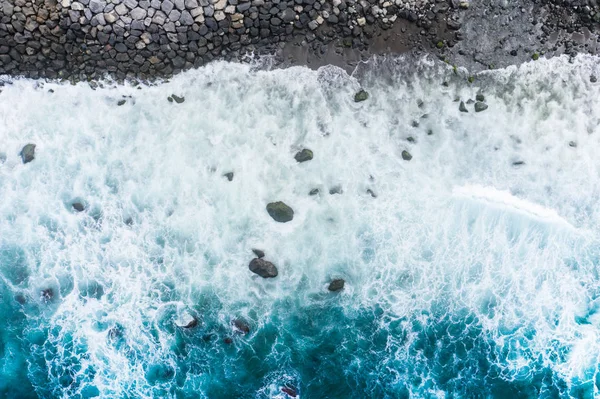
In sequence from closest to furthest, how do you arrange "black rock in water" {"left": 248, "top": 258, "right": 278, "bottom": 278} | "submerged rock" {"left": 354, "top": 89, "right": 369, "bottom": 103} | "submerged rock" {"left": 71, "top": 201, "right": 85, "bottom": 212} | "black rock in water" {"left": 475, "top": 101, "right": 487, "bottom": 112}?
1. "black rock in water" {"left": 248, "top": 258, "right": 278, "bottom": 278}
2. "submerged rock" {"left": 71, "top": 201, "right": 85, "bottom": 212}
3. "submerged rock" {"left": 354, "top": 89, "right": 369, "bottom": 103}
4. "black rock in water" {"left": 475, "top": 101, "right": 487, "bottom": 112}

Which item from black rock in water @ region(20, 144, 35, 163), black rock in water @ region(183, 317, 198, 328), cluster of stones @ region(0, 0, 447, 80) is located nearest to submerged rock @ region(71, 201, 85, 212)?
black rock in water @ region(20, 144, 35, 163)

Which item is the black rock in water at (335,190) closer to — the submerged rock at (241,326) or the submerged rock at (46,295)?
the submerged rock at (241,326)

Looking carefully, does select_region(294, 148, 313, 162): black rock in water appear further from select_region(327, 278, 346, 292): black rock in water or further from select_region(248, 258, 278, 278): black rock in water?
select_region(327, 278, 346, 292): black rock in water

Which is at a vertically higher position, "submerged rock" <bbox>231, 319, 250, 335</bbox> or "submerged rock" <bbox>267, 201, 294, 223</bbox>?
"submerged rock" <bbox>267, 201, 294, 223</bbox>

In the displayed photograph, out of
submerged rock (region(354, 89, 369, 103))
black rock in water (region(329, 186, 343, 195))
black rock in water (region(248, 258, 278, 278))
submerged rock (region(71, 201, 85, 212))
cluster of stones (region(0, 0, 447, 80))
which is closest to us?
cluster of stones (region(0, 0, 447, 80))

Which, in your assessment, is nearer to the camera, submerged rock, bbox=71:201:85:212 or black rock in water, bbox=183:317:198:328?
black rock in water, bbox=183:317:198:328

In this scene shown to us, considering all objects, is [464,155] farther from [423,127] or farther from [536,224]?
[536,224]

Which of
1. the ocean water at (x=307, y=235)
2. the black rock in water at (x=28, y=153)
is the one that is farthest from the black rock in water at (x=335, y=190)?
the black rock in water at (x=28, y=153)

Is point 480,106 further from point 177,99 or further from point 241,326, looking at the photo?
point 241,326
